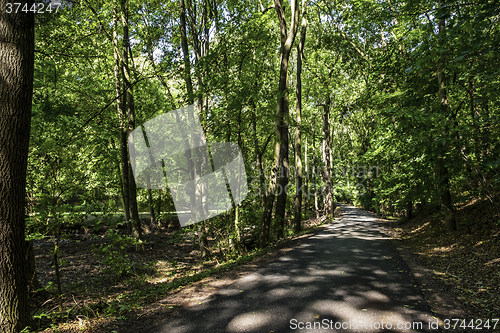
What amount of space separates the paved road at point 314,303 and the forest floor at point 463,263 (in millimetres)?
395

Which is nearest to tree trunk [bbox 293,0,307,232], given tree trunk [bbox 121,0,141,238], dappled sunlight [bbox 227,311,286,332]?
tree trunk [bbox 121,0,141,238]

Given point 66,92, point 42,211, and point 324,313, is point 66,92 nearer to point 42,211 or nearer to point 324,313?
point 42,211

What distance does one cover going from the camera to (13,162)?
11.5ft

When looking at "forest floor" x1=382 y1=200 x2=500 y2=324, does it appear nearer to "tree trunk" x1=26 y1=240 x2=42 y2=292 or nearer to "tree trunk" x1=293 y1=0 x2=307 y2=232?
"tree trunk" x1=293 y1=0 x2=307 y2=232

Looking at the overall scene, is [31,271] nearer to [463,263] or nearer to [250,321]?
[250,321]

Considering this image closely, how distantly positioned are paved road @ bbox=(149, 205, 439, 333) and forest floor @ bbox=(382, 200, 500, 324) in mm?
395

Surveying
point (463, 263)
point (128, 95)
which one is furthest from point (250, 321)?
point (128, 95)

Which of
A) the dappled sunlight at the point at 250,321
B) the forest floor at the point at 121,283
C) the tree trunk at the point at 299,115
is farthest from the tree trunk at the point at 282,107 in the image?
the dappled sunlight at the point at 250,321

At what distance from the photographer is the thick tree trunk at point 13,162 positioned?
341 centimetres

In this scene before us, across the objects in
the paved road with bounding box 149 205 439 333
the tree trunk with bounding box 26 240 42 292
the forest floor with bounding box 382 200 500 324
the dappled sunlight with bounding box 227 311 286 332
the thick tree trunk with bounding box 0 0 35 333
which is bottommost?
the forest floor with bounding box 382 200 500 324

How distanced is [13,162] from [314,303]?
15.5ft

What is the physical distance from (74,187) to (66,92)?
7.57 m

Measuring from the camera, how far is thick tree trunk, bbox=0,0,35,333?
11.2 feet

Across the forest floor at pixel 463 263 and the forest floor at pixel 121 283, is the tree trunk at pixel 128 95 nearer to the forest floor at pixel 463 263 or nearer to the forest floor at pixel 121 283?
the forest floor at pixel 121 283
